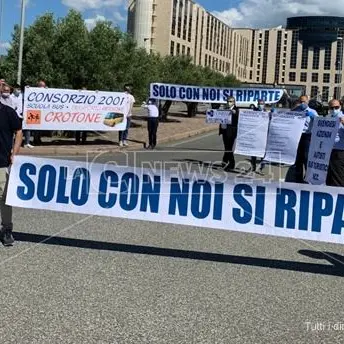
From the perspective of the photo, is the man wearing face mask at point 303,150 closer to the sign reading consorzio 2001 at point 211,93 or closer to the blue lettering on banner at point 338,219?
the blue lettering on banner at point 338,219

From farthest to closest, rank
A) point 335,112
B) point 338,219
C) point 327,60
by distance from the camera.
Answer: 1. point 327,60
2. point 335,112
3. point 338,219

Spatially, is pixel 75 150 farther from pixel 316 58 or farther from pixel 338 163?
pixel 316 58

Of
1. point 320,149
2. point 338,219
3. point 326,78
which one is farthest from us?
point 326,78

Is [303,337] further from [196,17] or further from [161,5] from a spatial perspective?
[196,17]

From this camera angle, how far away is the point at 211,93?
84.6 feet

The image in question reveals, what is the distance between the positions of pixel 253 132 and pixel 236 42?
590 ft

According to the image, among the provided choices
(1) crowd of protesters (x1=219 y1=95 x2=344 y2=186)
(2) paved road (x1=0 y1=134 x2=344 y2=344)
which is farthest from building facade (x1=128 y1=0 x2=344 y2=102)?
(2) paved road (x1=0 y1=134 x2=344 y2=344)

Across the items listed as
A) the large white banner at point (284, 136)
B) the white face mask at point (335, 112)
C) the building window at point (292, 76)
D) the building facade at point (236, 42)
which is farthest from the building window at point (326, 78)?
the white face mask at point (335, 112)

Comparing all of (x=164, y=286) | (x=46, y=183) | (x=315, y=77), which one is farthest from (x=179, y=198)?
(x=315, y=77)

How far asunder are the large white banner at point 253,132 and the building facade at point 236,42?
11058 cm

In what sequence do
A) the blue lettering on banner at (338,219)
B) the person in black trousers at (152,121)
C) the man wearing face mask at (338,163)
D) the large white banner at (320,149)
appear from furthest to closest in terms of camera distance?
the person in black trousers at (152,121) → the large white banner at (320,149) → the man wearing face mask at (338,163) → the blue lettering on banner at (338,219)

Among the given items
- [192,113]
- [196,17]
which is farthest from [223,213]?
[196,17]

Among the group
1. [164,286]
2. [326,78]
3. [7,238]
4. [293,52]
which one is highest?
[293,52]

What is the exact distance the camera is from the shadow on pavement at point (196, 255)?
6801 mm
